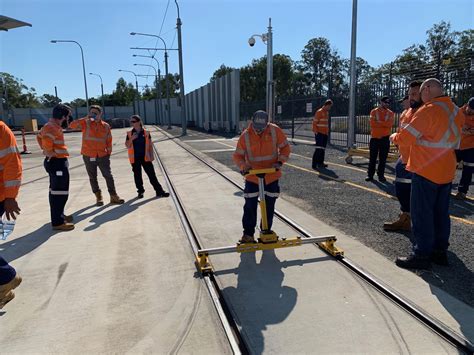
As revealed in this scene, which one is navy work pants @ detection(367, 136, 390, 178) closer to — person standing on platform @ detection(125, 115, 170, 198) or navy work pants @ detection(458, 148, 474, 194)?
navy work pants @ detection(458, 148, 474, 194)

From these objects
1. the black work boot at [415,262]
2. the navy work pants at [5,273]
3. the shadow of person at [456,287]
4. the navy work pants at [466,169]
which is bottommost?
the shadow of person at [456,287]

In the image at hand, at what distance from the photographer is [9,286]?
3.67 m

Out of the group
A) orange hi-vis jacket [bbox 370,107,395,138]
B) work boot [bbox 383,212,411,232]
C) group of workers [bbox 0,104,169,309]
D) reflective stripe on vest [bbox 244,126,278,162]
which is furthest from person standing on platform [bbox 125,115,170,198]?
orange hi-vis jacket [bbox 370,107,395,138]

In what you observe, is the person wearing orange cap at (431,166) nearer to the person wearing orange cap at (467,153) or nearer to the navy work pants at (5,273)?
the person wearing orange cap at (467,153)

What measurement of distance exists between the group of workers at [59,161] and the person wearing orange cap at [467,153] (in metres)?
5.88

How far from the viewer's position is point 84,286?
13.2ft

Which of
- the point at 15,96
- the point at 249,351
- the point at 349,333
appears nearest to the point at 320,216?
the point at 349,333

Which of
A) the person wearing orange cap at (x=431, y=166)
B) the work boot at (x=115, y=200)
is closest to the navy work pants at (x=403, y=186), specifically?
the person wearing orange cap at (x=431, y=166)

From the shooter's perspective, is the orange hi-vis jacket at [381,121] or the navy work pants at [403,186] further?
the orange hi-vis jacket at [381,121]

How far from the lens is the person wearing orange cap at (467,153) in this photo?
708 centimetres

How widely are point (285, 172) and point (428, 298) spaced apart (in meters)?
7.53

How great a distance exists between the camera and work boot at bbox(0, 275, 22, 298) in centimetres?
362

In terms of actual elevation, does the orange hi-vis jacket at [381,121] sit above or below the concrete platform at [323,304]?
above

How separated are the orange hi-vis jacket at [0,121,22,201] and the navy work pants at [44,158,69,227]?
7.56ft
